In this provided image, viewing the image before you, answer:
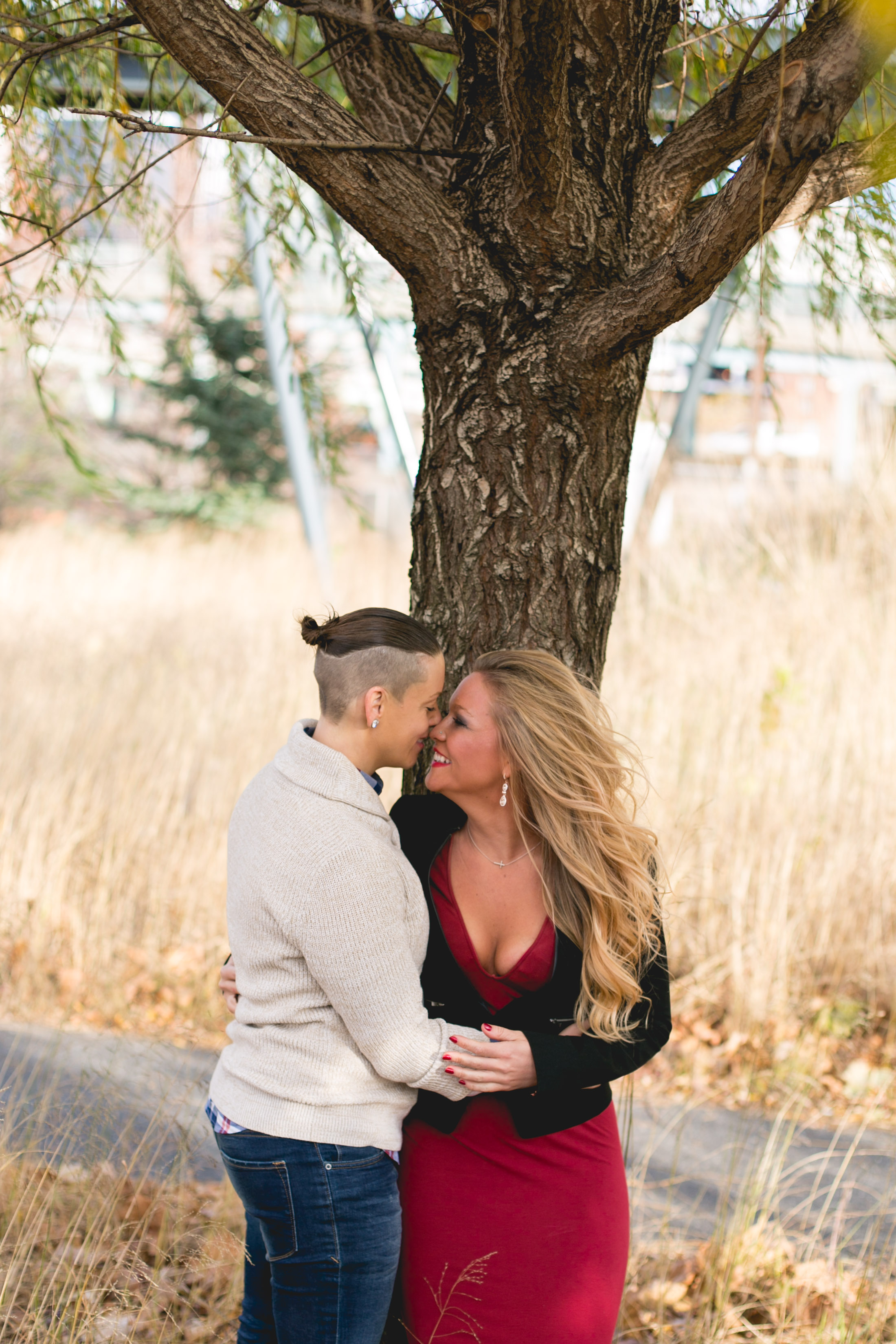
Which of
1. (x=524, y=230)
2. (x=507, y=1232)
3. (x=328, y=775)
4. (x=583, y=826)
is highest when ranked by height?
(x=524, y=230)

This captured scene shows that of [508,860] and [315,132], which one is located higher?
[315,132]

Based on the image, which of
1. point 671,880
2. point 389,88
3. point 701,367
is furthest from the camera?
point 701,367

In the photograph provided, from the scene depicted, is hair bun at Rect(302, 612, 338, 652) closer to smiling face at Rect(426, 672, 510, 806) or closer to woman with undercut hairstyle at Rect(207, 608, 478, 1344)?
woman with undercut hairstyle at Rect(207, 608, 478, 1344)

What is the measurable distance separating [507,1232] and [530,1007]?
359 mm

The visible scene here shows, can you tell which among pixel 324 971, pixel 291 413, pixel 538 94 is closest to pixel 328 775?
pixel 324 971

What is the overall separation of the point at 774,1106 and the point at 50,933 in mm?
2812

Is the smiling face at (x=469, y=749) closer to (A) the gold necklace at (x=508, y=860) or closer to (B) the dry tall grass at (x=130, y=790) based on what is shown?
(A) the gold necklace at (x=508, y=860)

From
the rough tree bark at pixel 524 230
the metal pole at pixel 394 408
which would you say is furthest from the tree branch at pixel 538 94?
the metal pole at pixel 394 408

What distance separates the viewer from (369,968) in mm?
1559

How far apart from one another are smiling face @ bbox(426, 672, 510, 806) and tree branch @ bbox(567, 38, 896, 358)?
0.65 m

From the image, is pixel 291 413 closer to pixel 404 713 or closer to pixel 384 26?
pixel 384 26

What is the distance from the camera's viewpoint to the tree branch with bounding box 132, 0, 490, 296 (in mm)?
1677

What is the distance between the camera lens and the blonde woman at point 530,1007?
1733mm

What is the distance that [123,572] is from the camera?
12109 millimetres
